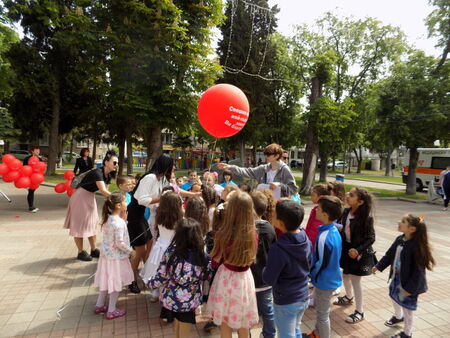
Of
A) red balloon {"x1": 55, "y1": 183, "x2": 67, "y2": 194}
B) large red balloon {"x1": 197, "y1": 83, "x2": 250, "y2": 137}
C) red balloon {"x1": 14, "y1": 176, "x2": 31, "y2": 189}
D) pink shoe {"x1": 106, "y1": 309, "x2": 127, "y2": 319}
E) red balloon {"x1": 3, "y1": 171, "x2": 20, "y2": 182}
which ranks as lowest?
pink shoe {"x1": 106, "y1": 309, "x2": 127, "y2": 319}

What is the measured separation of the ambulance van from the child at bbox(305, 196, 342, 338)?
65.0ft

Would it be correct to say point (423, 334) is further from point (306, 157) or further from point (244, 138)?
point (244, 138)

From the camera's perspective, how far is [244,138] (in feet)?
73.7

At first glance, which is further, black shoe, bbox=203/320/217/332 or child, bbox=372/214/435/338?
black shoe, bbox=203/320/217/332

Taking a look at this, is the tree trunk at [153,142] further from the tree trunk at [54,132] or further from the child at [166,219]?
the tree trunk at [54,132]

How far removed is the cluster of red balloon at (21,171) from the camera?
778cm

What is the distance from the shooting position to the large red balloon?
16.1 feet

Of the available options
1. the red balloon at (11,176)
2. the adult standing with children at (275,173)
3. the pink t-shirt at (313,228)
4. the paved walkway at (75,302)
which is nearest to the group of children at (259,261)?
the paved walkway at (75,302)

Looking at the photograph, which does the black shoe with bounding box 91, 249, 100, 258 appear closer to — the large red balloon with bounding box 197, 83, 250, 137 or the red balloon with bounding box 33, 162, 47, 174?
the large red balloon with bounding box 197, 83, 250, 137

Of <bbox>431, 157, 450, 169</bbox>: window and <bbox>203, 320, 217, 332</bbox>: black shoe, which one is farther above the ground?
<bbox>431, 157, 450, 169</bbox>: window

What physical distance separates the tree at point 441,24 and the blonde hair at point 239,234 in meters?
18.6

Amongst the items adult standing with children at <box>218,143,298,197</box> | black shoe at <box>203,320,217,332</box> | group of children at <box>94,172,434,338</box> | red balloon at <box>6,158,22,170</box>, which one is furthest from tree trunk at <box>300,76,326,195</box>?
black shoe at <box>203,320,217,332</box>

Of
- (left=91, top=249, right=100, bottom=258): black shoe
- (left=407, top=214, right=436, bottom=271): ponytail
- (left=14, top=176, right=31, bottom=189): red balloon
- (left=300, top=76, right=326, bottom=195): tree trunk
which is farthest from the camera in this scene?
(left=300, top=76, right=326, bottom=195): tree trunk

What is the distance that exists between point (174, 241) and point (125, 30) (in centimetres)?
999
